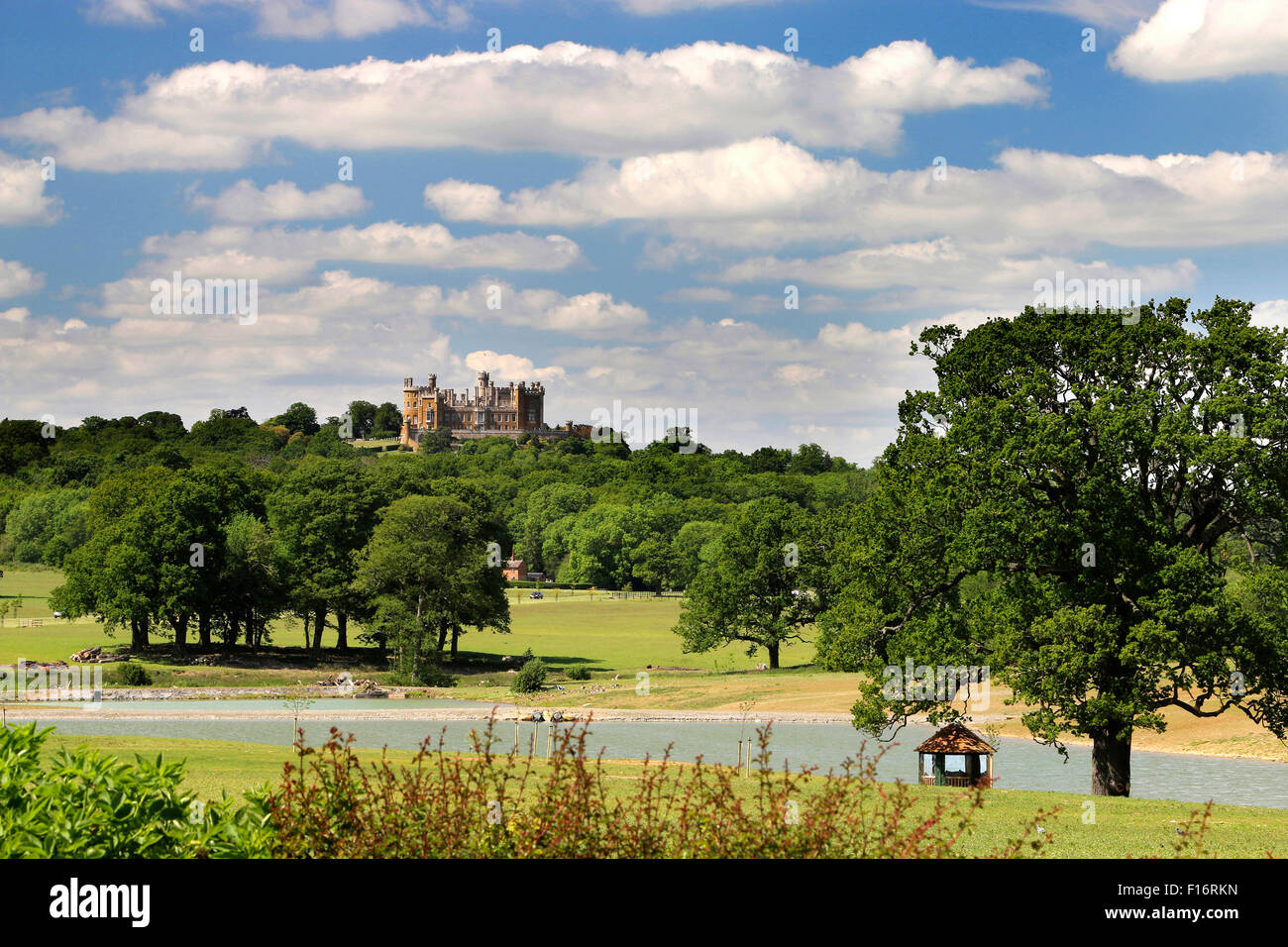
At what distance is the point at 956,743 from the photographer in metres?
28.0

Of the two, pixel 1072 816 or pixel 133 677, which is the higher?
pixel 1072 816

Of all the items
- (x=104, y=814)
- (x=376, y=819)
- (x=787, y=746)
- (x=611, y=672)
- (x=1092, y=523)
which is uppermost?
(x=1092, y=523)

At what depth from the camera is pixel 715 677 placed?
7350 centimetres

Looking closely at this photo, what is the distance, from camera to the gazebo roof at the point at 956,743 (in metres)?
27.9

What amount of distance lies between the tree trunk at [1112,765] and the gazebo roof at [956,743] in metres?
2.65

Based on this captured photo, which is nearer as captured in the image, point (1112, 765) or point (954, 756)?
point (1112, 765)

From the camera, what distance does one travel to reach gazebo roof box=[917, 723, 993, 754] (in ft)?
91.5

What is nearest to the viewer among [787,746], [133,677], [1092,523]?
[1092,523]

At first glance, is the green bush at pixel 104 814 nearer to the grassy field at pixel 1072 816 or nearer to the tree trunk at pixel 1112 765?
the grassy field at pixel 1072 816

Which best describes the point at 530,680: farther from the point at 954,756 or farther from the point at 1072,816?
the point at 1072,816

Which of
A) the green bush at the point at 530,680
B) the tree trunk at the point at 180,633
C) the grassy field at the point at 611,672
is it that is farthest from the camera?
the tree trunk at the point at 180,633

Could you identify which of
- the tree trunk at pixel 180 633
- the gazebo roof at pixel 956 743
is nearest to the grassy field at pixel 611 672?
the tree trunk at pixel 180 633

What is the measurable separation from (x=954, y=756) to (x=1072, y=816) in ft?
19.0

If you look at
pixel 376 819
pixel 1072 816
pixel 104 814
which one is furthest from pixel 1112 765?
pixel 104 814
